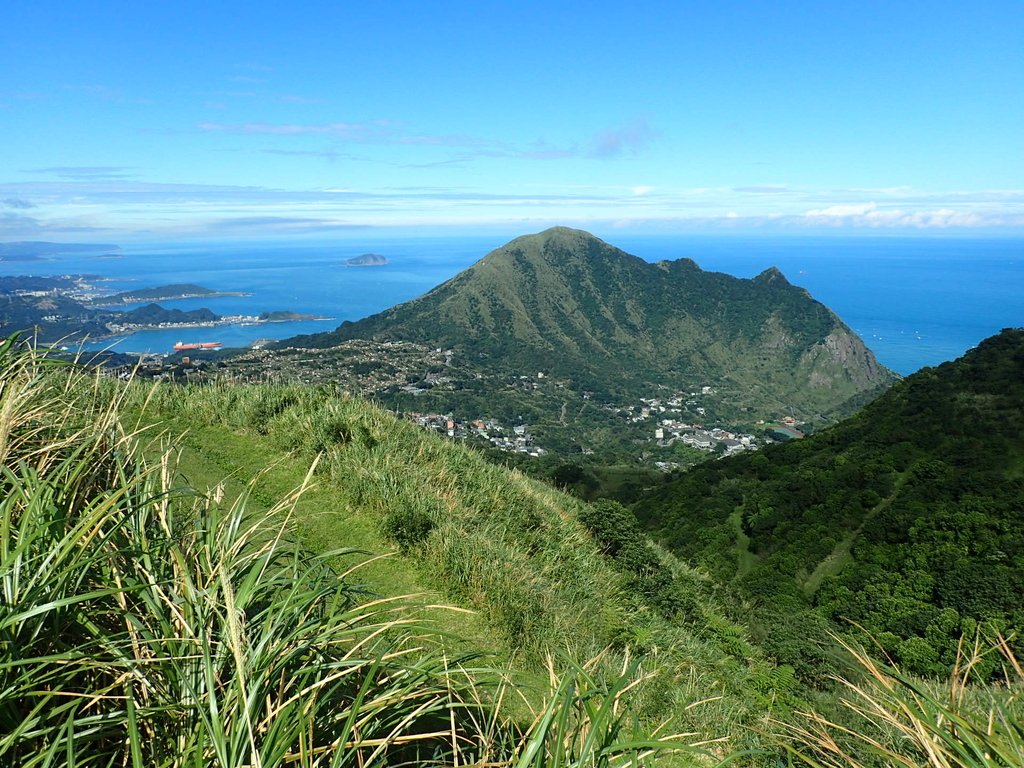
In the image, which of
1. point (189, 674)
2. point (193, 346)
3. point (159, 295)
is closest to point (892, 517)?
point (189, 674)

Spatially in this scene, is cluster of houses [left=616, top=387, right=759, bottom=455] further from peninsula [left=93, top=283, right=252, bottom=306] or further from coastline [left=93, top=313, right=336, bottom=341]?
peninsula [left=93, top=283, right=252, bottom=306]

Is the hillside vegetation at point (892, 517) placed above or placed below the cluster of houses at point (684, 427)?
above

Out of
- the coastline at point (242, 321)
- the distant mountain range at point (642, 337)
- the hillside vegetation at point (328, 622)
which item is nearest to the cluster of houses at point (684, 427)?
the distant mountain range at point (642, 337)

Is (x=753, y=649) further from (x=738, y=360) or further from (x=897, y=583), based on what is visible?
(x=738, y=360)

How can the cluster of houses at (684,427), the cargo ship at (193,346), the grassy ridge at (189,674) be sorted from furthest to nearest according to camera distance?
1. the cluster of houses at (684,427)
2. the cargo ship at (193,346)
3. the grassy ridge at (189,674)

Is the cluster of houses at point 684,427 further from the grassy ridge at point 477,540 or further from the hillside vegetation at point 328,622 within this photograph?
the hillside vegetation at point 328,622

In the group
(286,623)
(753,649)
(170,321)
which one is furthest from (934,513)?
(170,321)

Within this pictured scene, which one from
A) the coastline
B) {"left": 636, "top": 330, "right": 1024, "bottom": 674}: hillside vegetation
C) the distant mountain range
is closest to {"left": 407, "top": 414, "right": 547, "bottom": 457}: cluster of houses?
the distant mountain range
